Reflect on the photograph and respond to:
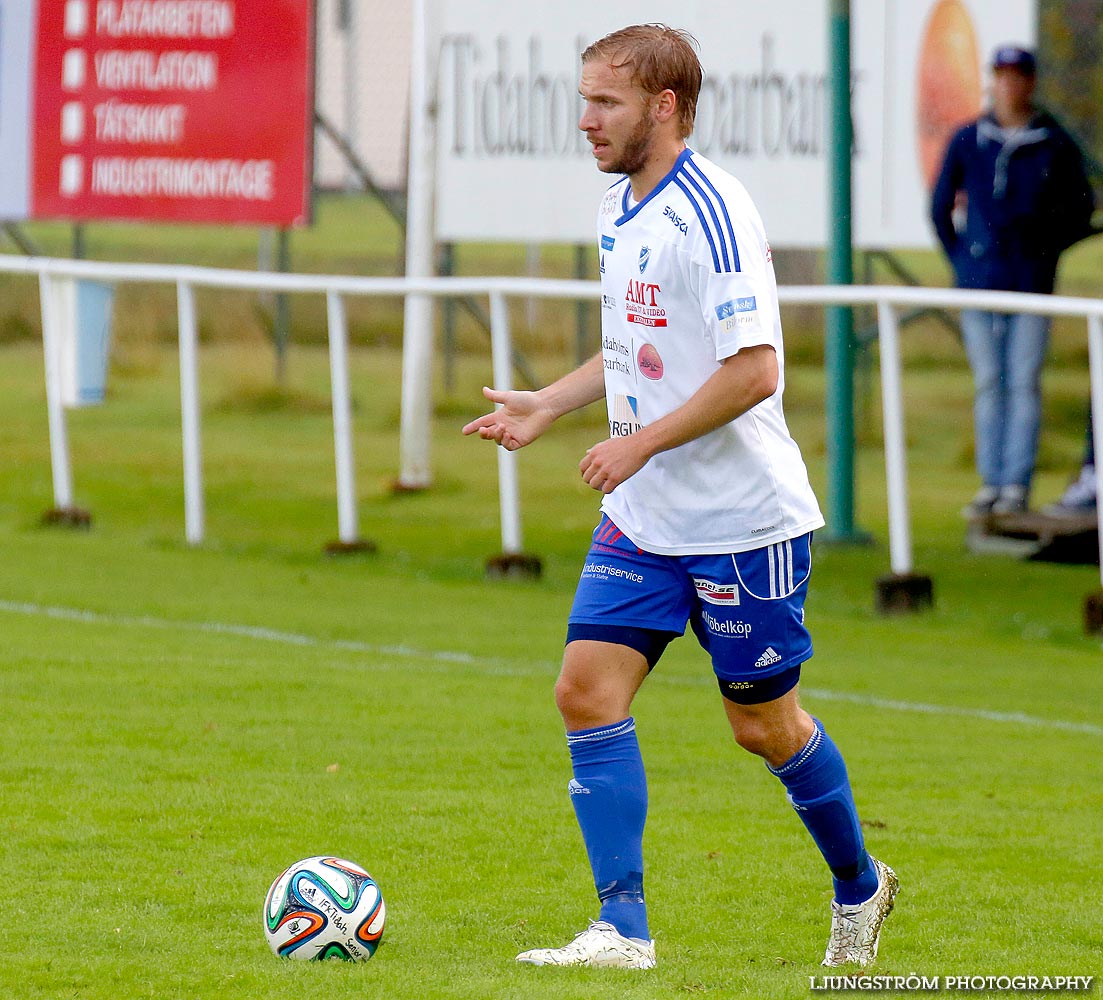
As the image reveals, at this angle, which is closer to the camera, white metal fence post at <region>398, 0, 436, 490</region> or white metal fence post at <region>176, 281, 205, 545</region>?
white metal fence post at <region>176, 281, 205, 545</region>

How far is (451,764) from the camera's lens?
6.43 metres

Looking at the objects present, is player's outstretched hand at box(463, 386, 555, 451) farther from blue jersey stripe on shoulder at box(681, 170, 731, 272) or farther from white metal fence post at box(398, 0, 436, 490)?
white metal fence post at box(398, 0, 436, 490)

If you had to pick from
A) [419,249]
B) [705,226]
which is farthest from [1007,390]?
[705,226]

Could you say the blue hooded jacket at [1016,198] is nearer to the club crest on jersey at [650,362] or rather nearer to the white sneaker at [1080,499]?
the white sneaker at [1080,499]

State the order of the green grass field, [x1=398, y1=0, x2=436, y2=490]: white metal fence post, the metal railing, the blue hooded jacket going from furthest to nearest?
[x1=398, y1=0, x2=436, y2=490]: white metal fence post < the blue hooded jacket < the metal railing < the green grass field

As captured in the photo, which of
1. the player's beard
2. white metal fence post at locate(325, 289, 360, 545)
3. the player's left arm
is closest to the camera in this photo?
the player's left arm

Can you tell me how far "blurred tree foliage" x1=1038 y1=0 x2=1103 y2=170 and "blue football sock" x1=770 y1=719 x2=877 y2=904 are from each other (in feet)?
52.8

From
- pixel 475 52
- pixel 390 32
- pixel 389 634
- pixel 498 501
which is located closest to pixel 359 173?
pixel 475 52

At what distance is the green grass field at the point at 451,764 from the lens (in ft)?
15.0

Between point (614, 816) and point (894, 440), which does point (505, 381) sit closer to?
point (894, 440)

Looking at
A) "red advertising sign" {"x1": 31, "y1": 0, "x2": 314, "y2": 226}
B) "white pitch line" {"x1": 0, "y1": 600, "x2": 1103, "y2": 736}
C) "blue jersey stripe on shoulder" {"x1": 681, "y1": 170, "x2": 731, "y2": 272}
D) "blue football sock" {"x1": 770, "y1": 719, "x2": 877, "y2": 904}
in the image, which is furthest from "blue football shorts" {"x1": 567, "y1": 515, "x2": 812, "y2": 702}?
"red advertising sign" {"x1": 31, "y1": 0, "x2": 314, "y2": 226}

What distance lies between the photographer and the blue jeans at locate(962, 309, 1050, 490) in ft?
36.8

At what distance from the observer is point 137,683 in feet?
24.1

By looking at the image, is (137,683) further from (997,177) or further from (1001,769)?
(997,177)
